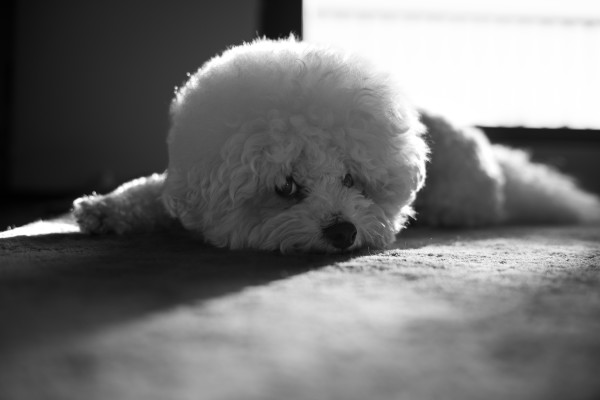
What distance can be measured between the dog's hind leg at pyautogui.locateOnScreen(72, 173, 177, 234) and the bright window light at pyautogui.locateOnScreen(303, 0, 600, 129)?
215 cm

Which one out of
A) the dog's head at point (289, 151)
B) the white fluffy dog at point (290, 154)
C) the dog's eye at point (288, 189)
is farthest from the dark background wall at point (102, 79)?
the dog's eye at point (288, 189)

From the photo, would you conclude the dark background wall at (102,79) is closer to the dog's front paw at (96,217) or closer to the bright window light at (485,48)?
the bright window light at (485,48)

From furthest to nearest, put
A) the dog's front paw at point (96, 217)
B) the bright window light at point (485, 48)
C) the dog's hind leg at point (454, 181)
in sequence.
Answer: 1. the bright window light at point (485, 48)
2. the dog's hind leg at point (454, 181)
3. the dog's front paw at point (96, 217)

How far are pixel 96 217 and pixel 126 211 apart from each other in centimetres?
7

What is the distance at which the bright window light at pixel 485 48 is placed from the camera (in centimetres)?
353

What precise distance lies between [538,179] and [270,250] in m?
1.39

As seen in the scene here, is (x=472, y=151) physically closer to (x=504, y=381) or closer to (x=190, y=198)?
(x=190, y=198)

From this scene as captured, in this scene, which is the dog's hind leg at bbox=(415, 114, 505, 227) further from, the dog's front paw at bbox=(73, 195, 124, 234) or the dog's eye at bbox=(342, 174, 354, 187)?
the dog's front paw at bbox=(73, 195, 124, 234)

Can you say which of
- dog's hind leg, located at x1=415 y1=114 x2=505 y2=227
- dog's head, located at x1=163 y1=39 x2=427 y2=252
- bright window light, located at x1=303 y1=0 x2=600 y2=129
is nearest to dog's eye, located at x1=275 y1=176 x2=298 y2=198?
dog's head, located at x1=163 y1=39 x2=427 y2=252

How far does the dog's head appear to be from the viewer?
126cm

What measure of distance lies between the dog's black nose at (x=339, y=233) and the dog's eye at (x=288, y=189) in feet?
0.38

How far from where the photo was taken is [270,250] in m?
1.30

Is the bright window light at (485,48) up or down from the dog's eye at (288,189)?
up

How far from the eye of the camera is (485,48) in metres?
3.58
